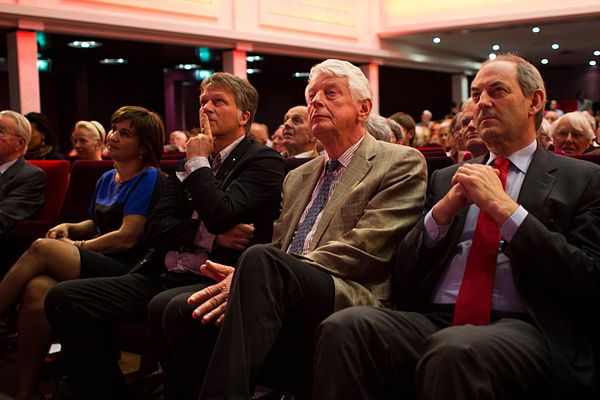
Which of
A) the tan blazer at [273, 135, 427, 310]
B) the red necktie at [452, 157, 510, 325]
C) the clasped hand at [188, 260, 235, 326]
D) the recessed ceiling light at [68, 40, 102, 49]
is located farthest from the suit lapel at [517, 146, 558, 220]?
the recessed ceiling light at [68, 40, 102, 49]

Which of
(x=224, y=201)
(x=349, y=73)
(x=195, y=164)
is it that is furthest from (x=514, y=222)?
(x=195, y=164)

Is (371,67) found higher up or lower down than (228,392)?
higher up

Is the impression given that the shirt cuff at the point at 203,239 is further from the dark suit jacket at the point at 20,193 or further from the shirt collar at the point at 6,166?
the shirt collar at the point at 6,166

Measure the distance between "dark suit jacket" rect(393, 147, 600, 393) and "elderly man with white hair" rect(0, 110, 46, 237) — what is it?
2408 mm

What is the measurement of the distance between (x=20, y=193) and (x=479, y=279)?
2.73m

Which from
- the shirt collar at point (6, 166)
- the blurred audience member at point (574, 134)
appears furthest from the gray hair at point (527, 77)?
the shirt collar at point (6, 166)

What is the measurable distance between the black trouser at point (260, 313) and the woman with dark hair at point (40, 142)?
11.9 feet

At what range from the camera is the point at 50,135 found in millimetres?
5289

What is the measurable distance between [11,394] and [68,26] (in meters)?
7.58

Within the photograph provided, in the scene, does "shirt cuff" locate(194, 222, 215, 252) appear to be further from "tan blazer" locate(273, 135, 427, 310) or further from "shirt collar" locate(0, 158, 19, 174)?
"shirt collar" locate(0, 158, 19, 174)

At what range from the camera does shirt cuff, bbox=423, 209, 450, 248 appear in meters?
1.91

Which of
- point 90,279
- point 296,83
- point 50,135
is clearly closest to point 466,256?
point 90,279

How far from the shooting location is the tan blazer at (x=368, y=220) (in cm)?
206

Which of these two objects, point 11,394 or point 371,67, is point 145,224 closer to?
point 11,394
